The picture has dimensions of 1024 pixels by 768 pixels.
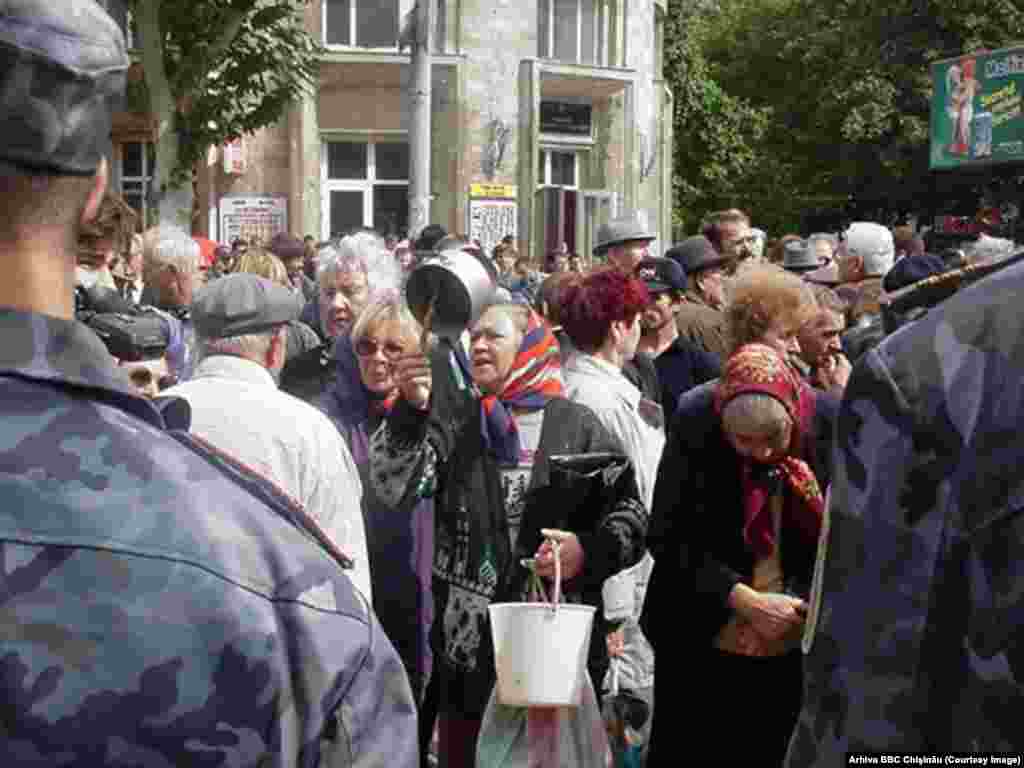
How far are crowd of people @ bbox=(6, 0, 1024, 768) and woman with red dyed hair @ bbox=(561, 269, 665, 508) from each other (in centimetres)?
1

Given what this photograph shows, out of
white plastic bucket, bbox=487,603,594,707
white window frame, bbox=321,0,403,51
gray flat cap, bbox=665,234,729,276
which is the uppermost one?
white window frame, bbox=321,0,403,51

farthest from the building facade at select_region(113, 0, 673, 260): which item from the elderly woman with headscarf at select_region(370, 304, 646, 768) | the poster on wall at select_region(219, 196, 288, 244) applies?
the elderly woman with headscarf at select_region(370, 304, 646, 768)

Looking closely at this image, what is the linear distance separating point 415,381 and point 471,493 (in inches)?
16.7

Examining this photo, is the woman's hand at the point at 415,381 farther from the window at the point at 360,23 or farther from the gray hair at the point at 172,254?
the window at the point at 360,23

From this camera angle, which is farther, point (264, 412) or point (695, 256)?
point (695, 256)

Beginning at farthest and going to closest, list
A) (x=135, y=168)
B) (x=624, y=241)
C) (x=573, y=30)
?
1. (x=573, y=30)
2. (x=135, y=168)
3. (x=624, y=241)

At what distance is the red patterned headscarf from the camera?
4.59 meters

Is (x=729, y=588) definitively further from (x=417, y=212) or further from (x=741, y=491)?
(x=417, y=212)

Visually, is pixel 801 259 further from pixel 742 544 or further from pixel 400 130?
pixel 400 130

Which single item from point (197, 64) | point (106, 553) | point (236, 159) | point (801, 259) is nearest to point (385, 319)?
point (106, 553)

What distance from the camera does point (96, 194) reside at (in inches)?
65.8

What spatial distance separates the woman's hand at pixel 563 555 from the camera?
5133 millimetres

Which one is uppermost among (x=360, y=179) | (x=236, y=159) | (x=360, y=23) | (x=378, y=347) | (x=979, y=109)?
(x=360, y=23)

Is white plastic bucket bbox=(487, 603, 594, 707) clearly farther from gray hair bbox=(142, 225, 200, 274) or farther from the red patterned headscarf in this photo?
gray hair bbox=(142, 225, 200, 274)
